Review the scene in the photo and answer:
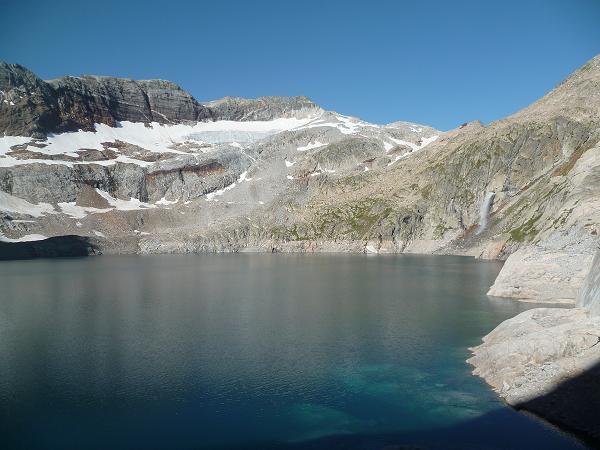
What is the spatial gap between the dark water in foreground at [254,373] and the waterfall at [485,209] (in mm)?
74482

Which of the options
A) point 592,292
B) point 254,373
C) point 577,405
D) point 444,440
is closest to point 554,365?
point 577,405

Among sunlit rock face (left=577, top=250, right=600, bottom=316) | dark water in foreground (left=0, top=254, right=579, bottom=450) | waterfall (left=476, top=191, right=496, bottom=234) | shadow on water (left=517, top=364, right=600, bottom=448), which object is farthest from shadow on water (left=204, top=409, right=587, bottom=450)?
waterfall (left=476, top=191, right=496, bottom=234)

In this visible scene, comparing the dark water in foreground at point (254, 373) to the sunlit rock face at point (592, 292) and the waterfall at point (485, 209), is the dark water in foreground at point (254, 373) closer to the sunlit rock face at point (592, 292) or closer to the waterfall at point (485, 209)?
the sunlit rock face at point (592, 292)

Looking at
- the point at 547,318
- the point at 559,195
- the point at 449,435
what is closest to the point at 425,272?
the point at 559,195

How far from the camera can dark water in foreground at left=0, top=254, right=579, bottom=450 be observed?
2570 cm

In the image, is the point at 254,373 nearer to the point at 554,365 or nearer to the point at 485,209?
the point at 554,365

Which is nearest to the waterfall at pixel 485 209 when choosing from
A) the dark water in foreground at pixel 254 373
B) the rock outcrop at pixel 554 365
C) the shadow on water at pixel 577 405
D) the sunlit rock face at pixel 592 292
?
the dark water in foreground at pixel 254 373

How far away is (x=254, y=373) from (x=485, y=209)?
410 feet

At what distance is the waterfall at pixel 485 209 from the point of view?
139825 mm

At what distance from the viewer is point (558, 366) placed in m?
28.6

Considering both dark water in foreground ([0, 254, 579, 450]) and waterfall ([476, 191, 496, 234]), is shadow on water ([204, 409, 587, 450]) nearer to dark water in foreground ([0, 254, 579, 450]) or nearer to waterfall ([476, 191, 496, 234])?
dark water in foreground ([0, 254, 579, 450])

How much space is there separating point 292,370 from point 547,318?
20.5 meters

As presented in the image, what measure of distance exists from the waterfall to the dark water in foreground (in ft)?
244

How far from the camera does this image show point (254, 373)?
3509 centimetres
